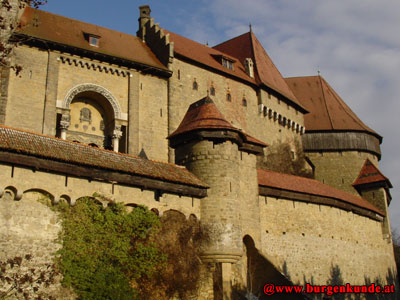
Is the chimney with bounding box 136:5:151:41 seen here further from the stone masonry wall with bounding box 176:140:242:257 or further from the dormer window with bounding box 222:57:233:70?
the stone masonry wall with bounding box 176:140:242:257

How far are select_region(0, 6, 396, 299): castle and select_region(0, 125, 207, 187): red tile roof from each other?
6 centimetres

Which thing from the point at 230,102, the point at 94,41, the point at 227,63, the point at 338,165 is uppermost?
the point at 227,63

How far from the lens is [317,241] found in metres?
25.4

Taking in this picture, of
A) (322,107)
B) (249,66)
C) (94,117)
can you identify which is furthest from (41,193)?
(322,107)

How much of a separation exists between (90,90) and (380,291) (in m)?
19.4

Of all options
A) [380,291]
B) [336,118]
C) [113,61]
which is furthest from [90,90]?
[336,118]

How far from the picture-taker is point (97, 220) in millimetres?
15234

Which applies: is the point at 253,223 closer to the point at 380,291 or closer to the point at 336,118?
the point at 380,291

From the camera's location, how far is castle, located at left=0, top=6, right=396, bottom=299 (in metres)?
15.3

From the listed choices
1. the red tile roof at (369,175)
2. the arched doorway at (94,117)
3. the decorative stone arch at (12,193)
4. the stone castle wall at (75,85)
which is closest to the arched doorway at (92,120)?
the arched doorway at (94,117)

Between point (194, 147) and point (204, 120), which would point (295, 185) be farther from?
point (194, 147)

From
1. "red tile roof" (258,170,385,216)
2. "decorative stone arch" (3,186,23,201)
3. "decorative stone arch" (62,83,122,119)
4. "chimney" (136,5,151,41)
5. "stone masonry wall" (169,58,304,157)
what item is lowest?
"decorative stone arch" (3,186,23,201)

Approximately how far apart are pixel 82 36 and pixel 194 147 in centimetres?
1376

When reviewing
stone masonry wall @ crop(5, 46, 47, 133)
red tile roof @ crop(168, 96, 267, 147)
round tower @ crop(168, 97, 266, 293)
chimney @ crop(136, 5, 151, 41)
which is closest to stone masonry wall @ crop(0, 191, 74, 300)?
round tower @ crop(168, 97, 266, 293)
